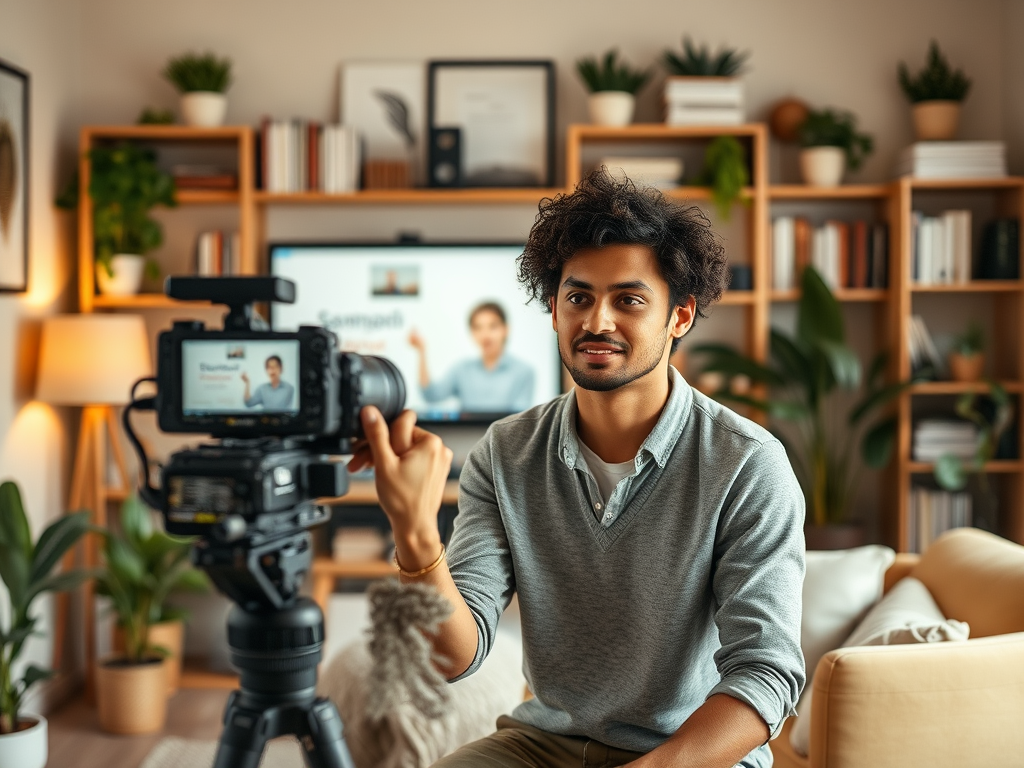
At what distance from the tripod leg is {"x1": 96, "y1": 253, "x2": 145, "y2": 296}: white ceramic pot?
3068mm

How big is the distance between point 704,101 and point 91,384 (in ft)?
7.62

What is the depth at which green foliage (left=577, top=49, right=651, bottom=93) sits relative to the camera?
3.63m

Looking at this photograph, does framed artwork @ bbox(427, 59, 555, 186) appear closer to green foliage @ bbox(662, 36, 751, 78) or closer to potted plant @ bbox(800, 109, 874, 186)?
green foliage @ bbox(662, 36, 751, 78)

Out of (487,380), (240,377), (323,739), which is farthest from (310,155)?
(323,739)

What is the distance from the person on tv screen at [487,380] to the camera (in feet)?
12.5

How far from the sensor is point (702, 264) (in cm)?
162

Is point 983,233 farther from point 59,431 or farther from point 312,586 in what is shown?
point 59,431

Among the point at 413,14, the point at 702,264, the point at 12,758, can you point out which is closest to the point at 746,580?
the point at 702,264

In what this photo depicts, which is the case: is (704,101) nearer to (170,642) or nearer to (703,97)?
(703,97)

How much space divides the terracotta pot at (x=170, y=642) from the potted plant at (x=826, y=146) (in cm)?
278

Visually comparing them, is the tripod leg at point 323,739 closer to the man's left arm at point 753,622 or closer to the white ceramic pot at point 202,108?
the man's left arm at point 753,622

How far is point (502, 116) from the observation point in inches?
150

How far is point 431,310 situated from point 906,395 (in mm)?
1741

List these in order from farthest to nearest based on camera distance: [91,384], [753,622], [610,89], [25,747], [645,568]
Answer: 1. [610,89]
2. [91,384]
3. [25,747]
4. [645,568]
5. [753,622]
